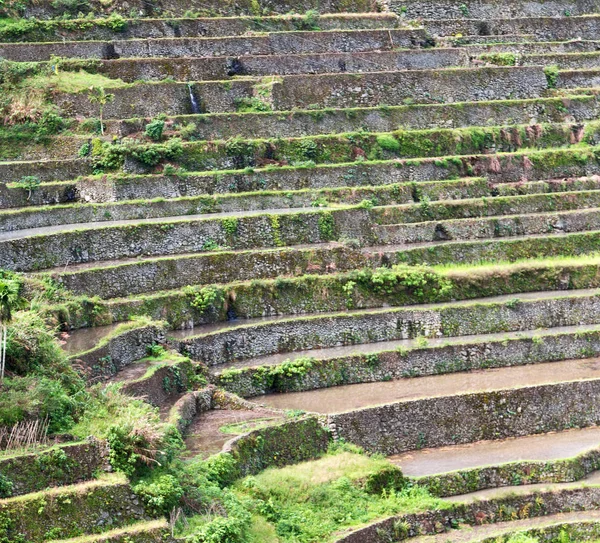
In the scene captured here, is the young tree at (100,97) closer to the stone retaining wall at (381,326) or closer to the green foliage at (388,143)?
the green foliage at (388,143)

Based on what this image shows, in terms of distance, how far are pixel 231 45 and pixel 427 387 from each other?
Answer: 17804 millimetres

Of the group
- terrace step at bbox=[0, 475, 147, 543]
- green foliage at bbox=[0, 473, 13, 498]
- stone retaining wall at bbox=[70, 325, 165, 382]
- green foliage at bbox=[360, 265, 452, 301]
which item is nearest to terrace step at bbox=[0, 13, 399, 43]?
green foliage at bbox=[360, 265, 452, 301]

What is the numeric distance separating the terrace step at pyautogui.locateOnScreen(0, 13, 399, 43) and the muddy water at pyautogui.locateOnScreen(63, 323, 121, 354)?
15.9 metres

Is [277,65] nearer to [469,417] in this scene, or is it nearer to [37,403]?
[469,417]

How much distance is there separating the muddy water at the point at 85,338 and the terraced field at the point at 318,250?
4.1 inches

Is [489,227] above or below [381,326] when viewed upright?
above

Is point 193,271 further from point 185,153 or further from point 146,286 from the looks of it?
point 185,153

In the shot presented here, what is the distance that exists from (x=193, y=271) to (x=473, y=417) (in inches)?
338

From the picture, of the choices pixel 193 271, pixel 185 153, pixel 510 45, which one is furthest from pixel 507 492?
A: pixel 510 45

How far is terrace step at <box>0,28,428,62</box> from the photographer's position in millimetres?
44219

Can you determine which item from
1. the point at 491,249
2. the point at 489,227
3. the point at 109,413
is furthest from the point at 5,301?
the point at 489,227

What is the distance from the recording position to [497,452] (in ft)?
104

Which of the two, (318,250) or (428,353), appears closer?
(428,353)

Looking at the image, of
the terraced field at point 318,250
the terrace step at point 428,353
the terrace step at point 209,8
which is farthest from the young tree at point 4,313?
the terrace step at point 209,8
